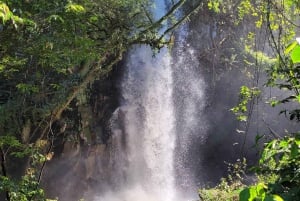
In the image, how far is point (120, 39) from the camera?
8000 mm

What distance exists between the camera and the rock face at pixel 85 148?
1320cm

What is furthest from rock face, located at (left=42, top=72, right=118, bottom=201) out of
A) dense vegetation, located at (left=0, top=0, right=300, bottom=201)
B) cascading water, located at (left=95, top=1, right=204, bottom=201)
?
dense vegetation, located at (left=0, top=0, right=300, bottom=201)

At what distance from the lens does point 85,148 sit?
14188mm

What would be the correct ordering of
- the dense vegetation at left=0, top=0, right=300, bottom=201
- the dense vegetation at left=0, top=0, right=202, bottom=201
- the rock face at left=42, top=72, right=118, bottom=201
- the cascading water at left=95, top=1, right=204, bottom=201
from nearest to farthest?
the dense vegetation at left=0, top=0, right=300, bottom=201
the dense vegetation at left=0, top=0, right=202, bottom=201
the rock face at left=42, top=72, right=118, bottom=201
the cascading water at left=95, top=1, right=204, bottom=201

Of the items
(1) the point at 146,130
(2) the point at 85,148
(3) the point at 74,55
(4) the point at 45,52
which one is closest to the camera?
(4) the point at 45,52

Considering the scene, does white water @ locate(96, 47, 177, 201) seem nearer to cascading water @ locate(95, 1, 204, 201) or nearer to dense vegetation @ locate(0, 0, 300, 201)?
cascading water @ locate(95, 1, 204, 201)

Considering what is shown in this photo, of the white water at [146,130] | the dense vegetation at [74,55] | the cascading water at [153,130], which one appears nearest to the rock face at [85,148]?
the cascading water at [153,130]

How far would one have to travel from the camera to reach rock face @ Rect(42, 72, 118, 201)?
13203mm

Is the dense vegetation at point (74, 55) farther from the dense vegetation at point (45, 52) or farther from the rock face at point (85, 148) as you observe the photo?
the rock face at point (85, 148)

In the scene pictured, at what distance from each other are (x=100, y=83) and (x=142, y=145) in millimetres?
3362

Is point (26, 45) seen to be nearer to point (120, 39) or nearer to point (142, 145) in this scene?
point (120, 39)

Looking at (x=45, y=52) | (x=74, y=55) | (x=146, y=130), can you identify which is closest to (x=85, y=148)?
(x=146, y=130)

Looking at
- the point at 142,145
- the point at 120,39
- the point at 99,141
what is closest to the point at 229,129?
the point at 142,145

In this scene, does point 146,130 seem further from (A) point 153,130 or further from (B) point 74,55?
(B) point 74,55
